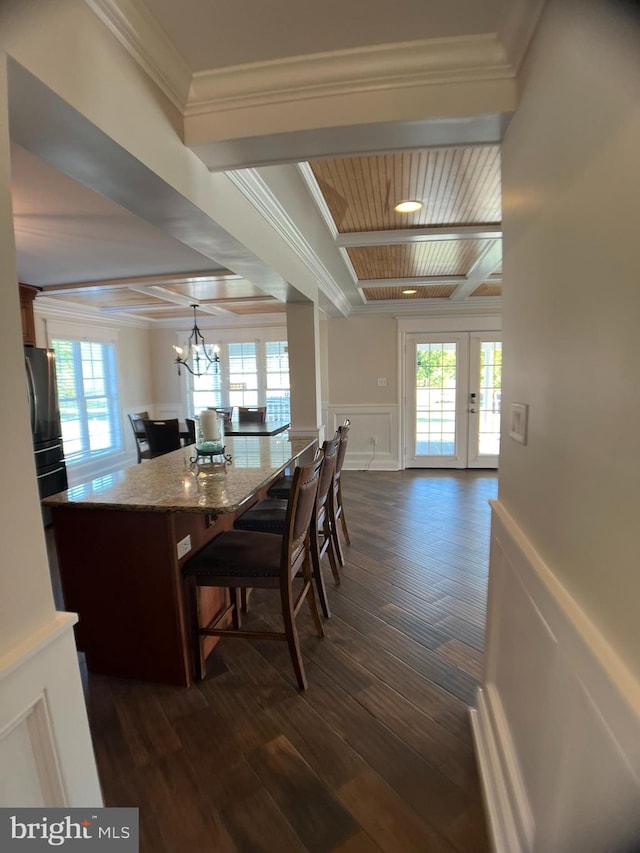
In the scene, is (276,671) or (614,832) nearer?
(614,832)

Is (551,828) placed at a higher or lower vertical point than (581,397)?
lower

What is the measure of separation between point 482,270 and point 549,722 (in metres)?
3.74

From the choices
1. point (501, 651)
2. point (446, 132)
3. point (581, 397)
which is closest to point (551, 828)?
point (501, 651)

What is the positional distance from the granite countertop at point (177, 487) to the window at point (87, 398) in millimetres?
3500

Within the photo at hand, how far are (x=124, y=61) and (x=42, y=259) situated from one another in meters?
2.65

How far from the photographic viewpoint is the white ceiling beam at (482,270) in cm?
329

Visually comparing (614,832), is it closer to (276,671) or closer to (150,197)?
(276,671)

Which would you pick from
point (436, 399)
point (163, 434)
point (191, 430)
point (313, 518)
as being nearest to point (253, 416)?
point (191, 430)

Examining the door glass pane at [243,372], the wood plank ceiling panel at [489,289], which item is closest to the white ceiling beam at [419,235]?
the wood plank ceiling panel at [489,289]

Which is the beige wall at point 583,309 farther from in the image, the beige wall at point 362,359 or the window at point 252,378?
the window at point 252,378

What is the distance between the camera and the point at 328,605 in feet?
8.28

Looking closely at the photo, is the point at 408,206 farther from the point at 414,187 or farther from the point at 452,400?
the point at 452,400

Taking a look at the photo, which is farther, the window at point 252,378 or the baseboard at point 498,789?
the window at point 252,378

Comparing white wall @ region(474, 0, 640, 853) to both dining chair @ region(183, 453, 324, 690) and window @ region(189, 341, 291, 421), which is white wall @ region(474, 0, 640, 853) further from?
window @ region(189, 341, 291, 421)
